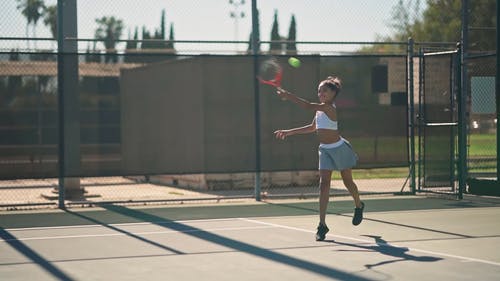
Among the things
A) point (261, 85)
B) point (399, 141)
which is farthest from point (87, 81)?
point (399, 141)

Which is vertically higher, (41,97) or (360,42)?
(360,42)

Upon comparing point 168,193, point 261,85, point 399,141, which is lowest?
point 168,193

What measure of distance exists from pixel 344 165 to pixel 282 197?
18.9 feet

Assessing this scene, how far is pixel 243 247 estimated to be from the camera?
30.3 ft

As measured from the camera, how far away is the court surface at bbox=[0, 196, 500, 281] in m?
7.69

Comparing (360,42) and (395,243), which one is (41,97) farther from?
(395,243)

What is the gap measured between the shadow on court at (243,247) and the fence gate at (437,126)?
571cm

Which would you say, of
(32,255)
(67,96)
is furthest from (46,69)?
(32,255)

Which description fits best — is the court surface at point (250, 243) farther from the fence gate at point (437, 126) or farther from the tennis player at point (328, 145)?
the fence gate at point (437, 126)

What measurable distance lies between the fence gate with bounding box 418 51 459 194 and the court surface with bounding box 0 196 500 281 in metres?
1.80

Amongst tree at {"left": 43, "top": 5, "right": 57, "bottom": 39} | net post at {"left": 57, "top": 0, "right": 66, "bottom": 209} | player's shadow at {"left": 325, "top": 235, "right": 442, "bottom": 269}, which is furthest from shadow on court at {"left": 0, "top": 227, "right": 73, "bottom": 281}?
tree at {"left": 43, "top": 5, "right": 57, "bottom": 39}

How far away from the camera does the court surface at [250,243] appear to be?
7688 millimetres

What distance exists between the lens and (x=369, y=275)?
7434mm

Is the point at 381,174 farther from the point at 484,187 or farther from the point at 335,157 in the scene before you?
the point at 335,157
